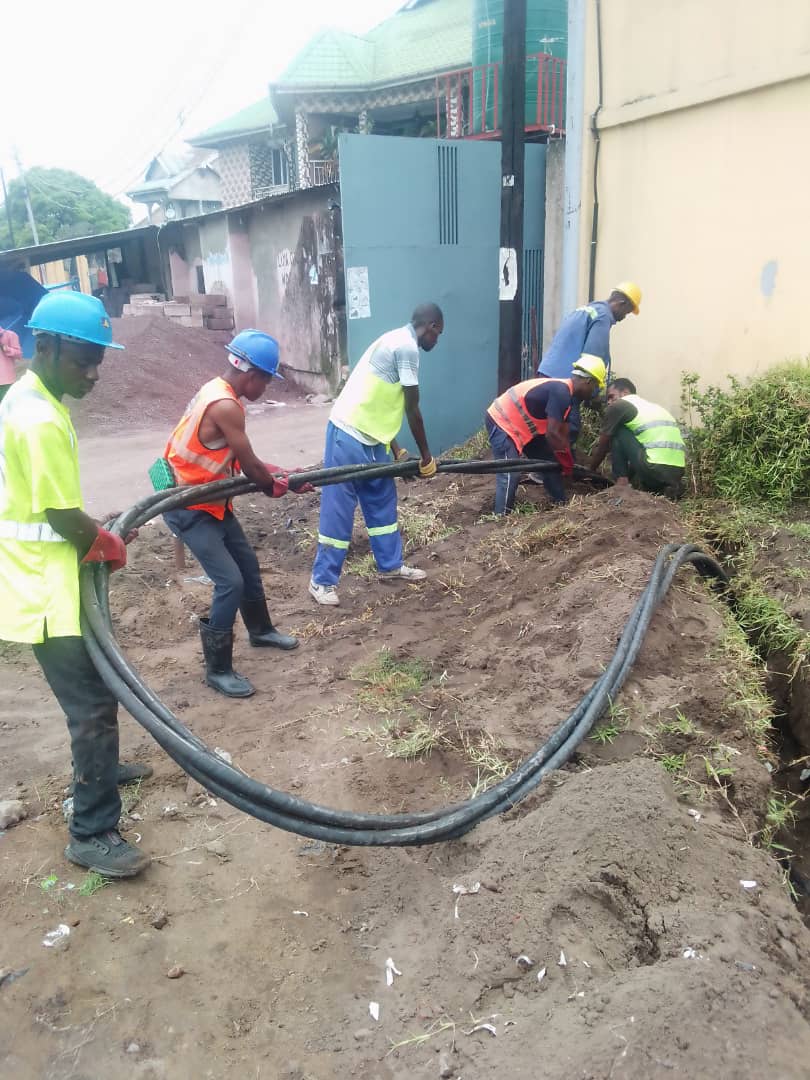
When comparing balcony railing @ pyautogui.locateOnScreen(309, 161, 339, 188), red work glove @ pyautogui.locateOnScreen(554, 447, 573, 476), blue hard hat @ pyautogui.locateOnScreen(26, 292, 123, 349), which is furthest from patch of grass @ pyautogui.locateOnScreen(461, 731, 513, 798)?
balcony railing @ pyautogui.locateOnScreen(309, 161, 339, 188)

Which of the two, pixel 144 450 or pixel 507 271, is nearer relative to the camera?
pixel 507 271

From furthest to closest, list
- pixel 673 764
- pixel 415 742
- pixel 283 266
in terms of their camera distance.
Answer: pixel 283 266
pixel 415 742
pixel 673 764

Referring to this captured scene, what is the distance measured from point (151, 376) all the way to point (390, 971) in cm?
1309

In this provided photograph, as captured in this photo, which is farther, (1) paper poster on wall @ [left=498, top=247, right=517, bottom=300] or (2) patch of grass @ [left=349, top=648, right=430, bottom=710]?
(1) paper poster on wall @ [left=498, top=247, right=517, bottom=300]

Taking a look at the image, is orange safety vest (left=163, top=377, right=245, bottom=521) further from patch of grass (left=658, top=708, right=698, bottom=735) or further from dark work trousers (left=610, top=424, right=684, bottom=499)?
dark work trousers (left=610, top=424, right=684, bottom=499)

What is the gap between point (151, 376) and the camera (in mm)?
14000

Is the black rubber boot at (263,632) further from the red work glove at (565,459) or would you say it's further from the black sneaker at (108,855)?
the red work glove at (565,459)

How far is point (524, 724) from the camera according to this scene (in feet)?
11.2

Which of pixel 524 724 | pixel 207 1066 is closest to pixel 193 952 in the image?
pixel 207 1066

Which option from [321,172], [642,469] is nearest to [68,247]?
[321,172]

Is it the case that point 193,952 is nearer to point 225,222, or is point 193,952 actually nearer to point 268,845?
point 268,845

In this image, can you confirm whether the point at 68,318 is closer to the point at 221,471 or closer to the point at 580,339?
the point at 221,471

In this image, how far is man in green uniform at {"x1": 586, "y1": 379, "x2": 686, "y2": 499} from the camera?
5875 mm

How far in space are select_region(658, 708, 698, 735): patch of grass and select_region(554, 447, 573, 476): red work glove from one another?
2969mm
